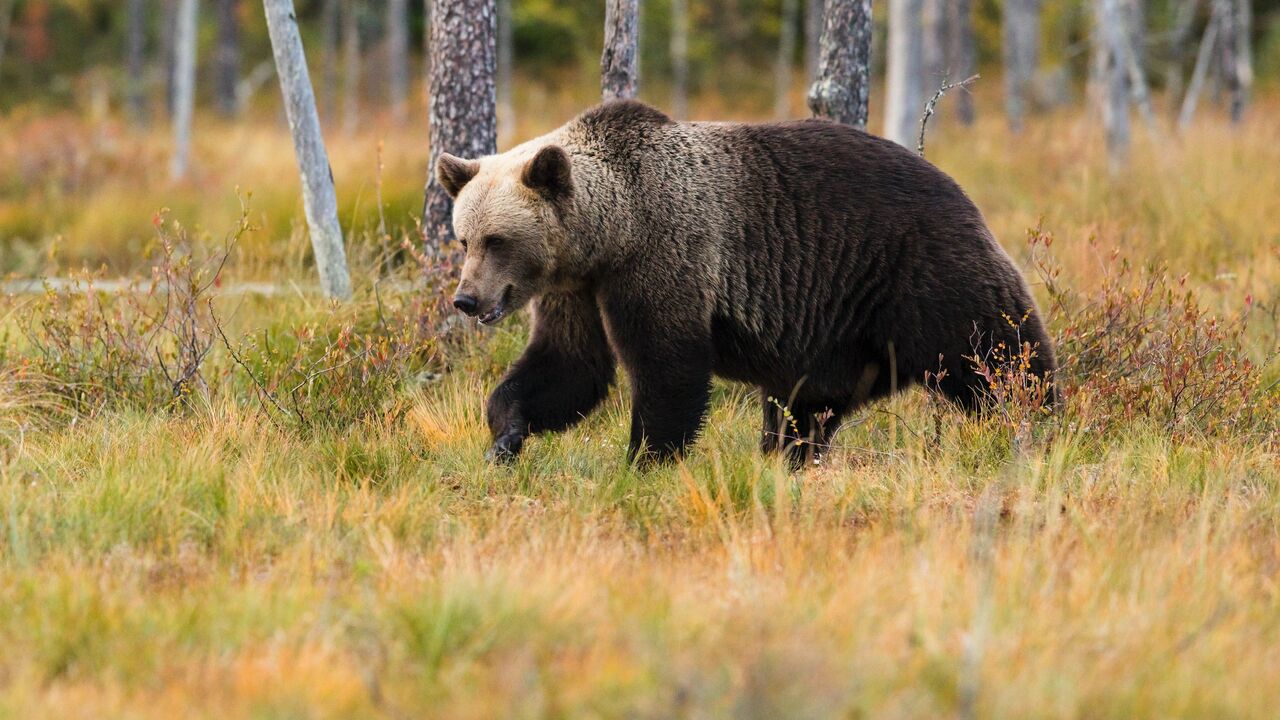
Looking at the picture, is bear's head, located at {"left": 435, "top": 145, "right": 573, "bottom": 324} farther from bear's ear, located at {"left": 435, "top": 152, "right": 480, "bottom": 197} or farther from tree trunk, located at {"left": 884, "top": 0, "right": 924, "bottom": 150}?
tree trunk, located at {"left": 884, "top": 0, "right": 924, "bottom": 150}

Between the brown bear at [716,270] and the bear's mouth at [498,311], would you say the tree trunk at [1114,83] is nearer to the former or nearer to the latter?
the brown bear at [716,270]

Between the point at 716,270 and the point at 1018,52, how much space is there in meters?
18.2

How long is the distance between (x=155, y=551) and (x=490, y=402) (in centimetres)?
174

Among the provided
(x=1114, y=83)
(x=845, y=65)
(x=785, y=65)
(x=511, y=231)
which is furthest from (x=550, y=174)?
(x=785, y=65)

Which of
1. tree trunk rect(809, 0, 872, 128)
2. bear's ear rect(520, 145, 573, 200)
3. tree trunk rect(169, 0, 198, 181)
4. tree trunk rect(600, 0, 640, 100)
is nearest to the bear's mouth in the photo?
bear's ear rect(520, 145, 573, 200)

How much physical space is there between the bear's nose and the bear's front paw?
614mm

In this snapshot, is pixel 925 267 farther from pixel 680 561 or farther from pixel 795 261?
pixel 680 561

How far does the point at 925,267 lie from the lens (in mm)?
5258

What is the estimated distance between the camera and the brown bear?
5.17 m

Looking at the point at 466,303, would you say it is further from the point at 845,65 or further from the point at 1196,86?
the point at 1196,86

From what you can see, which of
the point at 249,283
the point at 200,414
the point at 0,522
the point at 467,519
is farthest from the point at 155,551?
the point at 249,283

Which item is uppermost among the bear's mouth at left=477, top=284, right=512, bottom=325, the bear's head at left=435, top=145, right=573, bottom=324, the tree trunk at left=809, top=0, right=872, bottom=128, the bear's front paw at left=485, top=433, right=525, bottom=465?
the tree trunk at left=809, top=0, right=872, bottom=128

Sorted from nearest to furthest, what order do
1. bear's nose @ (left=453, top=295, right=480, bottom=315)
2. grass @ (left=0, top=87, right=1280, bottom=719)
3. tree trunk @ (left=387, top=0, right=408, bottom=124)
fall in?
grass @ (left=0, top=87, right=1280, bottom=719) < bear's nose @ (left=453, top=295, right=480, bottom=315) < tree trunk @ (left=387, top=0, right=408, bottom=124)

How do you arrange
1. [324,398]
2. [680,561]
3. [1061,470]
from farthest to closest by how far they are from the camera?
[324,398] < [1061,470] < [680,561]
